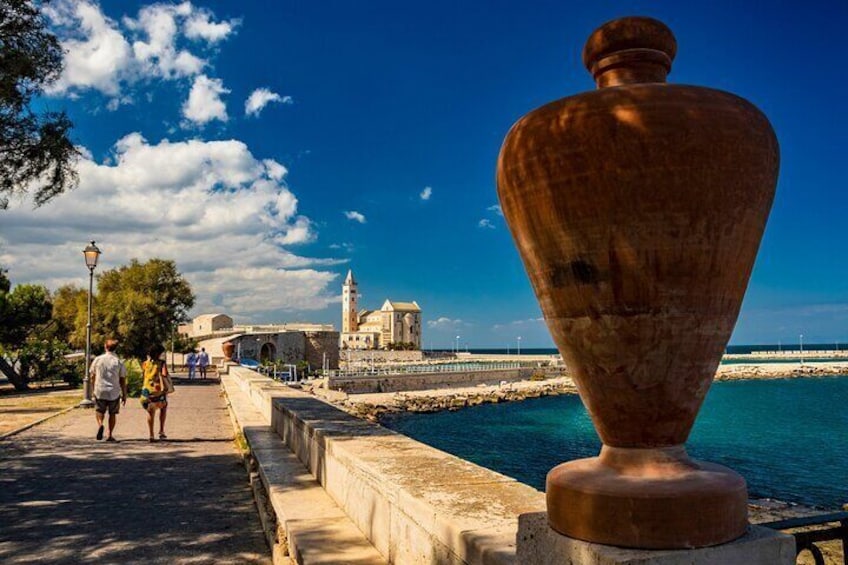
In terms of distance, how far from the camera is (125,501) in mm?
6559

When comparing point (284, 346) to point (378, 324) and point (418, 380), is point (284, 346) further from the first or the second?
point (378, 324)

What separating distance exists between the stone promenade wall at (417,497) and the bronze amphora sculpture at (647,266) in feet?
2.11

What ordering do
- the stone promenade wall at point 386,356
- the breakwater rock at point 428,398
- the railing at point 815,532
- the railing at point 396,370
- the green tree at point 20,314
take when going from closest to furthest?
the railing at point 815,532
the green tree at point 20,314
the breakwater rock at point 428,398
the railing at point 396,370
the stone promenade wall at point 386,356

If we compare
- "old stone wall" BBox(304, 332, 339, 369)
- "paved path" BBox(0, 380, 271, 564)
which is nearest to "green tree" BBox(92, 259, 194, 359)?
"paved path" BBox(0, 380, 271, 564)

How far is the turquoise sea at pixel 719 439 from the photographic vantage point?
23.3 meters

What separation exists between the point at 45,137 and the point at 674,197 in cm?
973

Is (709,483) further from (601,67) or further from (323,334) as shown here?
(323,334)

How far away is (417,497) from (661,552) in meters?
1.65

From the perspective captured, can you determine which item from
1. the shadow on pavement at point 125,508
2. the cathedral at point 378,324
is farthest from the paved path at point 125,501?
the cathedral at point 378,324

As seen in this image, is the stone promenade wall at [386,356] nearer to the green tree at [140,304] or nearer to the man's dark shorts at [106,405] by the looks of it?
the green tree at [140,304]

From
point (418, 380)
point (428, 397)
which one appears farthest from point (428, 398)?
point (418, 380)

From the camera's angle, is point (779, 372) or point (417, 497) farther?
point (779, 372)

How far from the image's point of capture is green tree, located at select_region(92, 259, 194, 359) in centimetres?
2972

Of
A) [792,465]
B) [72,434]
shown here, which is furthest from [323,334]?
[72,434]
